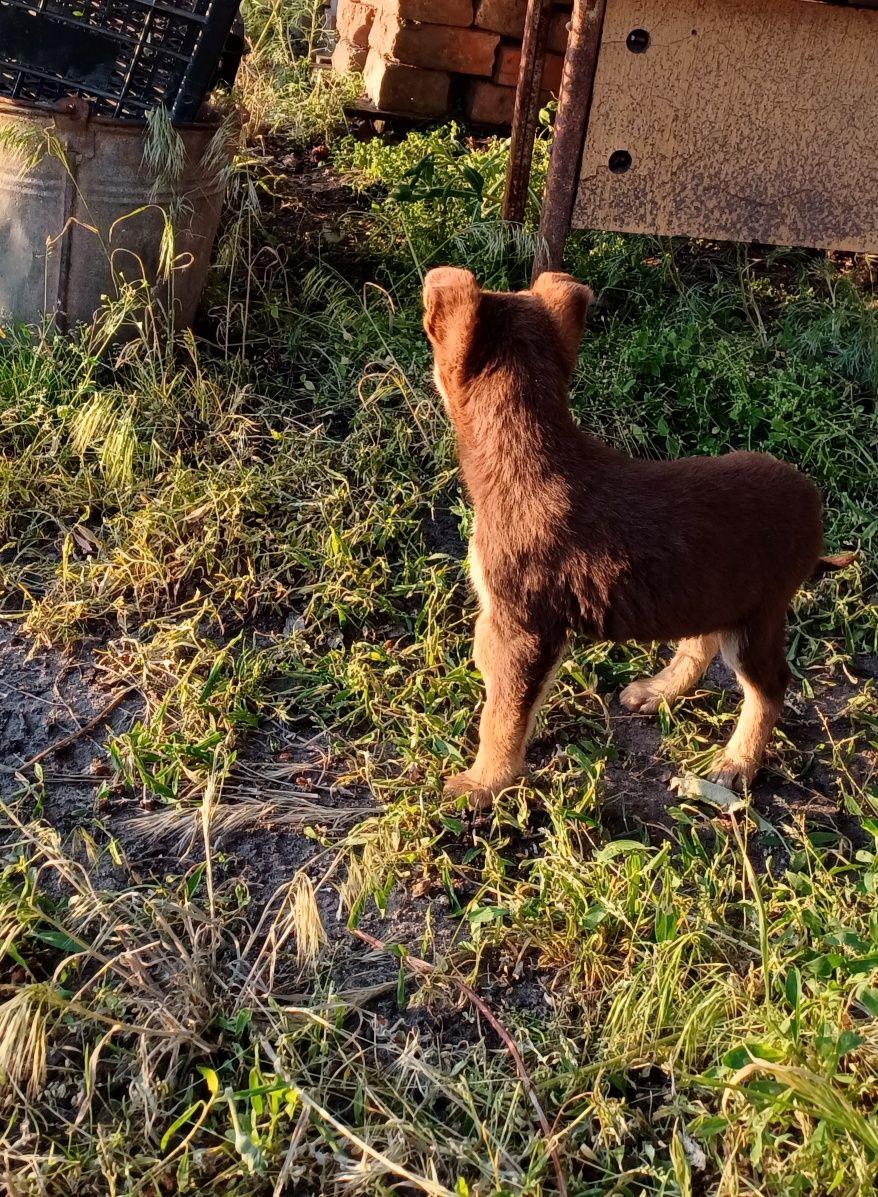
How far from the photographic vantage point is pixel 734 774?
12.4 ft

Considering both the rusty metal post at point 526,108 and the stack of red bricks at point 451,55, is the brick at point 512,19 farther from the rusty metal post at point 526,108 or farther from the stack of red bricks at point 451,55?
the rusty metal post at point 526,108

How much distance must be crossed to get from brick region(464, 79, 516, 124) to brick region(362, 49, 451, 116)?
0.14m

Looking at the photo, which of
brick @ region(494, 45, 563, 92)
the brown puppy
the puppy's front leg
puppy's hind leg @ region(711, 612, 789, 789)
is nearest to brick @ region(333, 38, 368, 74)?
brick @ region(494, 45, 563, 92)

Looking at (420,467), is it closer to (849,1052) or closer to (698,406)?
(698,406)

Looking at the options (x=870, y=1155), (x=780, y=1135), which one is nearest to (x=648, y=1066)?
(x=780, y=1135)

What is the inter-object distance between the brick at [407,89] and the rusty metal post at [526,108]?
1029 millimetres

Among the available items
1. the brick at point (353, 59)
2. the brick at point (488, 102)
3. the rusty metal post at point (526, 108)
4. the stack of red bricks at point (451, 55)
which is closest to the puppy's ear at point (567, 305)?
the rusty metal post at point (526, 108)

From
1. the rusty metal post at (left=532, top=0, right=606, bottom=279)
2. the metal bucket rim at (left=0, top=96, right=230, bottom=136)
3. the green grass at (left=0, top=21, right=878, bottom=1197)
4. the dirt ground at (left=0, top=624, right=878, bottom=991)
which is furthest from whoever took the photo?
the rusty metal post at (left=532, top=0, right=606, bottom=279)

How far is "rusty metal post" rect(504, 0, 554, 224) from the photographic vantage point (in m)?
Result: 5.42

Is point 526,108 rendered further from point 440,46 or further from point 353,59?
point 353,59

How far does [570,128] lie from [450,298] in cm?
216

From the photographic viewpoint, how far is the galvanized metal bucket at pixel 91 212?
4.64 m

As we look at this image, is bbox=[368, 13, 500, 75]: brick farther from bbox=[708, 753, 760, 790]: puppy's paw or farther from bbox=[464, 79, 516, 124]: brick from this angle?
bbox=[708, 753, 760, 790]: puppy's paw

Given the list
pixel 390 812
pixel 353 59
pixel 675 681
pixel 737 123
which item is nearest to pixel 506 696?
pixel 390 812
